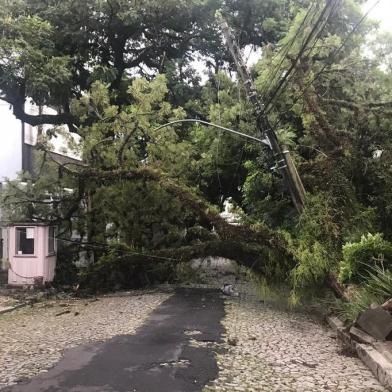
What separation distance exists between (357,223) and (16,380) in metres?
8.61

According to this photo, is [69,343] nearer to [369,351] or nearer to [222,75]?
[369,351]

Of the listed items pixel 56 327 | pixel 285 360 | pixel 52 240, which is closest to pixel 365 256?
pixel 285 360

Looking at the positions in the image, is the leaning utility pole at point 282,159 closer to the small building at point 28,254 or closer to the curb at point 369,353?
the curb at point 369,353

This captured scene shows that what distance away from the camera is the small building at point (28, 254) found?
1568 cm

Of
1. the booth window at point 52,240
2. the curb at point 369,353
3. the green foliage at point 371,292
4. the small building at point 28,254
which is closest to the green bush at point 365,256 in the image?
the green foliage at point 371,292

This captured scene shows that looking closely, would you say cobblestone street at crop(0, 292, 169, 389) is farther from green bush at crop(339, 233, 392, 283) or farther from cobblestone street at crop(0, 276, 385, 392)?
green bush at crop(339, 233, 392, 283)

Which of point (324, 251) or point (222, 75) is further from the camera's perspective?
point (222, 75)

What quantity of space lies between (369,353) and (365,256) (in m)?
2.73

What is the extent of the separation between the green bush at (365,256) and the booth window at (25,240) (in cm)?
979

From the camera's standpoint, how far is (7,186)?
16703mm

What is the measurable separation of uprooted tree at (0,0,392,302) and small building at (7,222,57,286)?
0.82 m

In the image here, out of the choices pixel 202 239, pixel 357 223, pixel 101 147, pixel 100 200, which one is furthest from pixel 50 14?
pixel 357 223

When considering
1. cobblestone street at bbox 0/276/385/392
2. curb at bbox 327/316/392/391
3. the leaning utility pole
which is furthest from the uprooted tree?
curb at bbox 327/316/392/391

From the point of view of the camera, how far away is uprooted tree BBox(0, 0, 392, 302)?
12.9m
